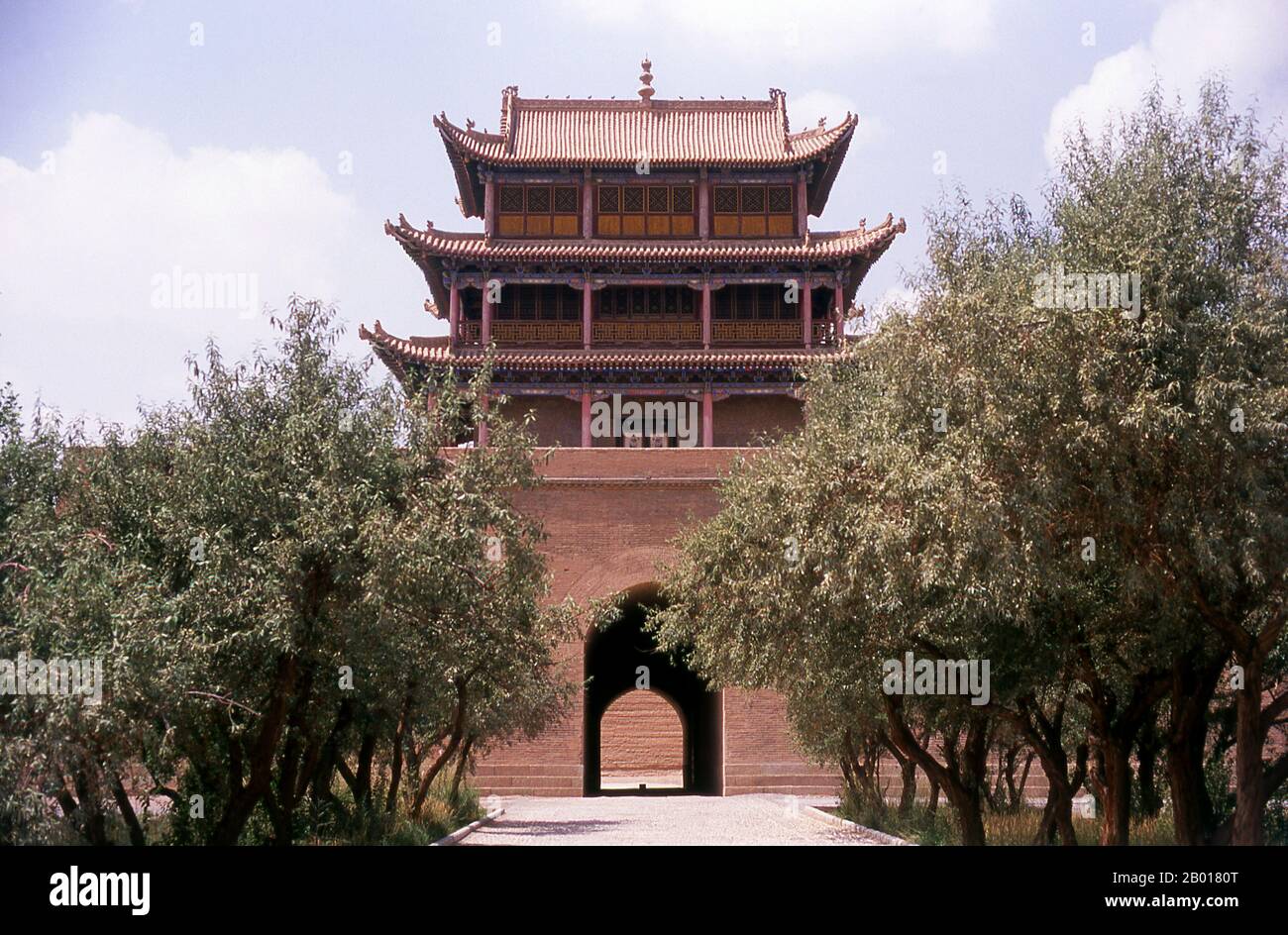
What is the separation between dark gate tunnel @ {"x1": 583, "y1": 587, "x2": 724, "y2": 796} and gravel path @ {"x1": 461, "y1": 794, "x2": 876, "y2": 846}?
368 cm

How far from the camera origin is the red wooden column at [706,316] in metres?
32.5

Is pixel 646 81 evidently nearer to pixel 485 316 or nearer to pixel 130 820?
pixel 485 316

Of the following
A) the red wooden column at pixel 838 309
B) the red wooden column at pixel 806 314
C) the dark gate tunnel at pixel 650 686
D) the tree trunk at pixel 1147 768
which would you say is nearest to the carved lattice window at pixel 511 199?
the red wooden column at pixel 806 314

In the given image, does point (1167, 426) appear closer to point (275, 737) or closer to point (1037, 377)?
point (1037, 377)

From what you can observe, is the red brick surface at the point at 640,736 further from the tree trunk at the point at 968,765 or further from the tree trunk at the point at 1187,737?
the tree trunk at the point at 1187,737

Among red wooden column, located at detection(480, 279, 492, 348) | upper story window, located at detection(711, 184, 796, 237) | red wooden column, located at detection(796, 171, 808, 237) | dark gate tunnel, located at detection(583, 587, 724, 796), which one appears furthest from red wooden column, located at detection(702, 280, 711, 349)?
dark gate tunnel, located at detection(583, 587, 724, 796)

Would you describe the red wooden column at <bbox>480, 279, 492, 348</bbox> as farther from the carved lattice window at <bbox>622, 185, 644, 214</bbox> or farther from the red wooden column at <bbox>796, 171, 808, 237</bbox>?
the red wooden column at <bbox>796, 171, 808, 237</bbox>

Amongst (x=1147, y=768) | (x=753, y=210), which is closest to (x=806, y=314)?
(x=753, y=210)

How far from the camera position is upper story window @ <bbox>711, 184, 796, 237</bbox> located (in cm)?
3388

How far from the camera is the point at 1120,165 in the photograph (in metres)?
12.6

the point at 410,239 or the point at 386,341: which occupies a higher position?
the point at 410,239

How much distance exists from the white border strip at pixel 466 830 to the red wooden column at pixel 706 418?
1106 cm
